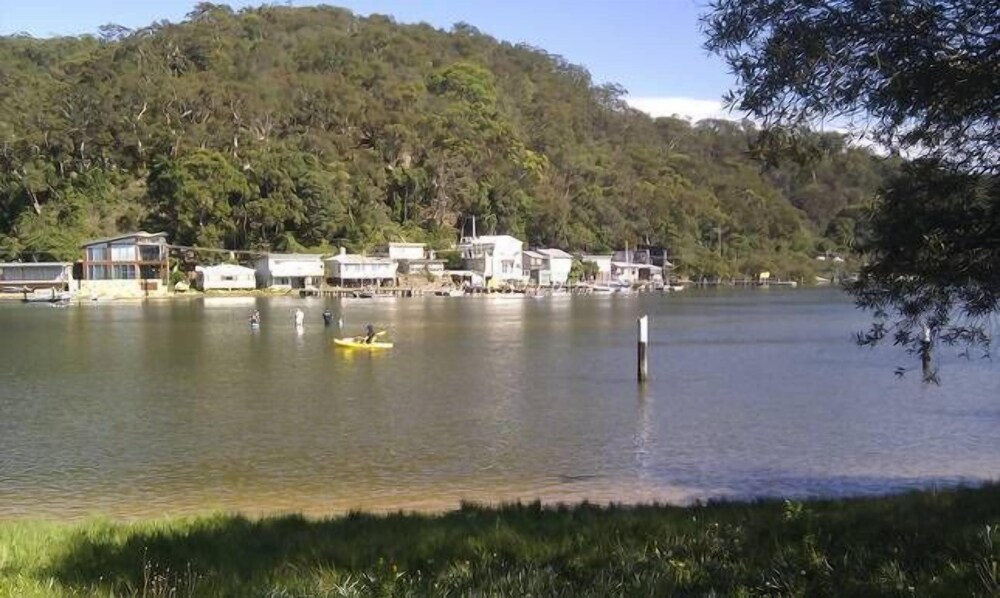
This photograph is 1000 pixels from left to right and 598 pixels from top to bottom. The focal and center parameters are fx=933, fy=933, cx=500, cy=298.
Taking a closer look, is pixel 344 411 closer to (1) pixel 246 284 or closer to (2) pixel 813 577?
(2) pixel 813 577

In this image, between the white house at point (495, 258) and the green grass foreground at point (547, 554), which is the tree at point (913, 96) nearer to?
the green grass foreground at point (547, 554)

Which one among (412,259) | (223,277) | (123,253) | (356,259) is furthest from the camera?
(412,259)

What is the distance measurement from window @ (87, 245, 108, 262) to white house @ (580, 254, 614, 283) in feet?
220

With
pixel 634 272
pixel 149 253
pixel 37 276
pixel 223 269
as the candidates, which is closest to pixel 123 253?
pixel 149 253

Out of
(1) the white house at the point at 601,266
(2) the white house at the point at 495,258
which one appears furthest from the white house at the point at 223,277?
(1) the white house at the point at 601,266

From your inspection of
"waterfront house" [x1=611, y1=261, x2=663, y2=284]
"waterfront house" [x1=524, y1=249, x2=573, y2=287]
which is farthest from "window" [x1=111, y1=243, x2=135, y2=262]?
"waterfront house" [x1=611, y1=261, x2=663, y2=284]

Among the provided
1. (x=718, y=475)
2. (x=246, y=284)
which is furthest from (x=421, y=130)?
(x=718, y=475)

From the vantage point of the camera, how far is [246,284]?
106250 millimetres

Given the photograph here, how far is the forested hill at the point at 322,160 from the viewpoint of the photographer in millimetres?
111500

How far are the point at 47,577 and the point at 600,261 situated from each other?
445ft

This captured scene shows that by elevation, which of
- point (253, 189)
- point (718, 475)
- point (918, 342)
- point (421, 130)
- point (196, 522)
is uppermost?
point (421, 130)

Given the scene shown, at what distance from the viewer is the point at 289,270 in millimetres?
107312

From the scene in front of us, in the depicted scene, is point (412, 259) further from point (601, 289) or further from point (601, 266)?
point (601, 266)

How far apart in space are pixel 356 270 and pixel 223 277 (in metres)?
15.4
